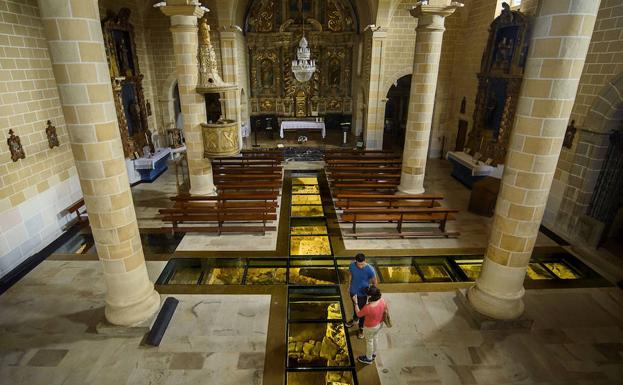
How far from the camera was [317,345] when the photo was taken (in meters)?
5.75

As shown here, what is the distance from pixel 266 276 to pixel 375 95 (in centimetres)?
1090

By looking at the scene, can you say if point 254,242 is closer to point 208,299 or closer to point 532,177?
point 208,299

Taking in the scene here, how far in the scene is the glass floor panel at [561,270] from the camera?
7.25 m

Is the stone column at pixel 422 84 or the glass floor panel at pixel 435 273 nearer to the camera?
the glass floor panel at pixel 435 273

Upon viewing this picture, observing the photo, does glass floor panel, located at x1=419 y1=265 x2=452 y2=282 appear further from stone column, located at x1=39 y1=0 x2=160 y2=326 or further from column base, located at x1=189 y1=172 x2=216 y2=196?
column base, located at x1=189 y1=172 x2=216 y2=196

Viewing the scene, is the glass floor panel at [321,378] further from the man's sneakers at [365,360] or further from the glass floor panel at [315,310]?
the glass floor panel at [315,310]

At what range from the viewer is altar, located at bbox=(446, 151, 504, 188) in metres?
11.5

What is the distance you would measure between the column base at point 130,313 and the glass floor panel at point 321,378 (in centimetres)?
250

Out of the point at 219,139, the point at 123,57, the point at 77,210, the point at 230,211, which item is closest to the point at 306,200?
the point at 230,211

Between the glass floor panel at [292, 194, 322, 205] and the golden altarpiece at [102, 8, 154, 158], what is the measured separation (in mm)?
6363

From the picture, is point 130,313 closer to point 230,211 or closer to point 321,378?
point 321,378

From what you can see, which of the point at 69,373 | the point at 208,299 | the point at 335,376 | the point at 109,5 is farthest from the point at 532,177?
the point at 109,5

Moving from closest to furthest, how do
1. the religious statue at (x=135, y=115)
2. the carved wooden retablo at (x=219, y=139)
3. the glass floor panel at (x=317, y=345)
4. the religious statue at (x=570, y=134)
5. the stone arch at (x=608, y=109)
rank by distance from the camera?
the glass floor panel at (x=317, y=345), the stone arch at (x=608, y=109), the religious statue at (x=570, y=134), the carved wooden retablo at (x=219, y=139), the religious statue at (x=135, y=115)

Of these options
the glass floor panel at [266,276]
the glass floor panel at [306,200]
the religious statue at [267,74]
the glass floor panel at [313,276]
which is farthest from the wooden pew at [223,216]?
the religious statue at [267,74]
